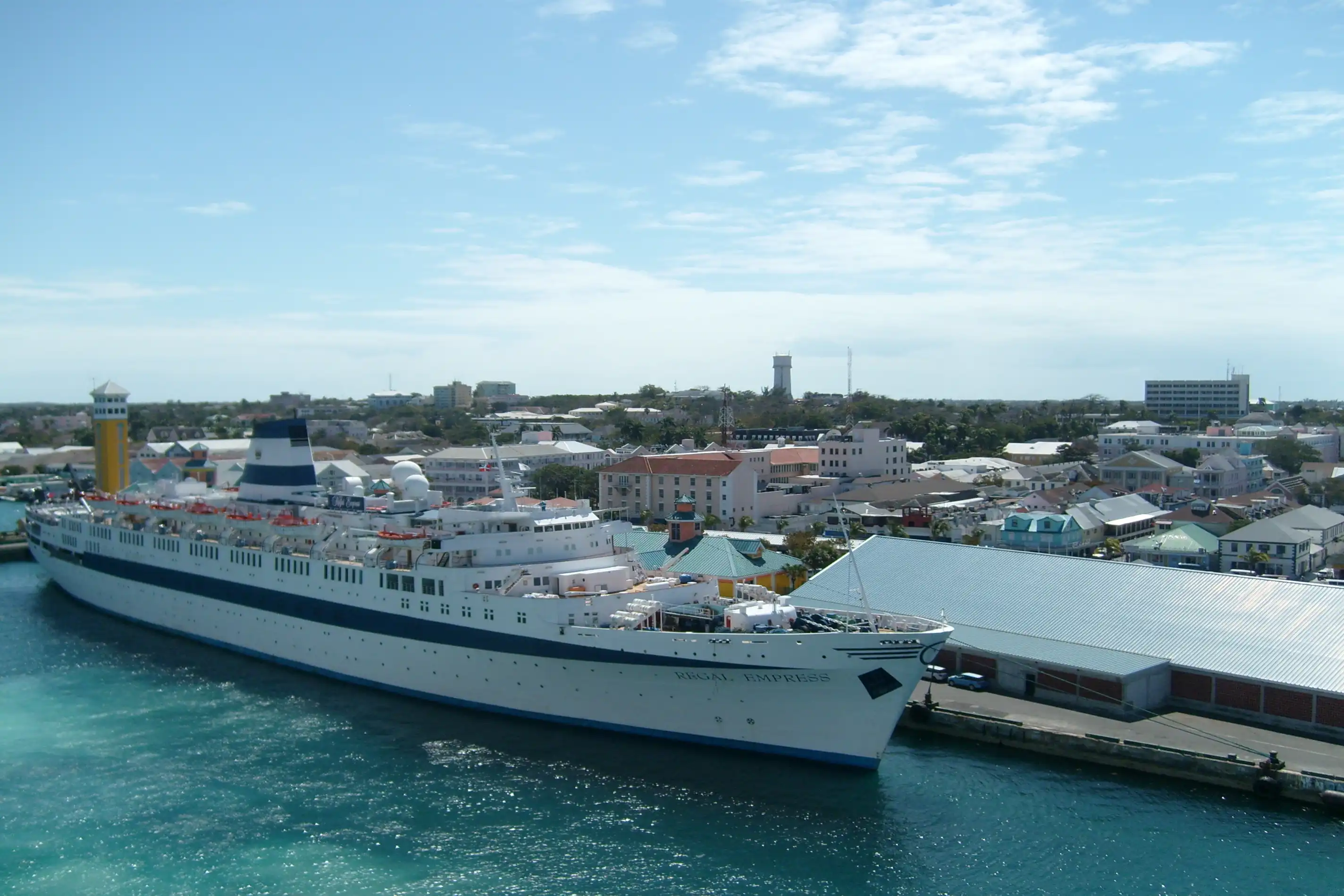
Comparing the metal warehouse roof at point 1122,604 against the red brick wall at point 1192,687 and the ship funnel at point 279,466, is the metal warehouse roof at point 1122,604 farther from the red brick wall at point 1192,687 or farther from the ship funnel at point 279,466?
the ship funnel at point 279,466

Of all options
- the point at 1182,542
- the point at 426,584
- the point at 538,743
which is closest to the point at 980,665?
the point at 538,743

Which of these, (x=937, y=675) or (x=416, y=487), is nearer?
(x=937, y=675)

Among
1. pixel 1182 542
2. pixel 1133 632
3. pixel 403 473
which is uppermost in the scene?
pixel 403 473

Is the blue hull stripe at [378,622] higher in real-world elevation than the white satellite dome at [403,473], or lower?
lower

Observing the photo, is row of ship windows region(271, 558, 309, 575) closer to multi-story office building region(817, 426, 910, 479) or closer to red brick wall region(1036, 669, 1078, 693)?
red brick wall region(1036, 669, 1078, 693)

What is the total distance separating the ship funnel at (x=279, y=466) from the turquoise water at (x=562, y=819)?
10753mm

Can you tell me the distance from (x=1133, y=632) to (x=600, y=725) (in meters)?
13.3

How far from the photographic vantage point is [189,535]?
109 ft

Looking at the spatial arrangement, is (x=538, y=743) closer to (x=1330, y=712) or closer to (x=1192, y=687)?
(x=1192, y=687)

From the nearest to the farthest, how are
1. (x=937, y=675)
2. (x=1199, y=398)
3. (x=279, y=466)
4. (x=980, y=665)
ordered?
1. (x=980, y=665)
2. (x=937, y=675)
3. (x=279, y=466)
4. (x=1199, y=398)

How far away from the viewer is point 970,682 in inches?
970

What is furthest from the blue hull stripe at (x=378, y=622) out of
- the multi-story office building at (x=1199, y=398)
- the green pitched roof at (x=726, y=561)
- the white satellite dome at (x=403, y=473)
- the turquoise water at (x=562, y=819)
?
the multi-story office building at (x=1199, y=398)

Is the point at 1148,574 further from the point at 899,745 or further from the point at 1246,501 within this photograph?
the point at 1246,501

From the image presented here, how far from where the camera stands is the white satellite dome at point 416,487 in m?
29.8
